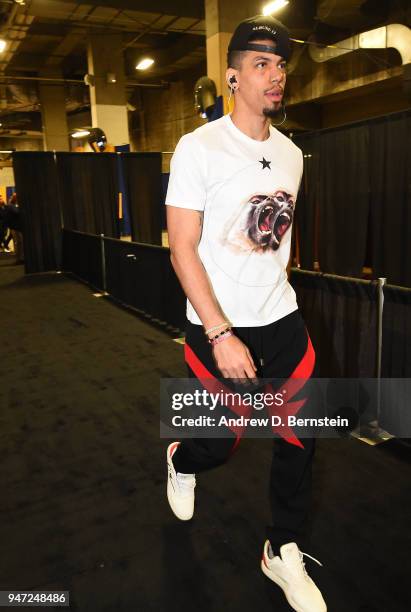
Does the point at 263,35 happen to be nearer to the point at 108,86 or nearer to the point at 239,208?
the point at 239,208

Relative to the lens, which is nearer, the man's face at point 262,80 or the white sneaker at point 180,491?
the man's face at point 262,80

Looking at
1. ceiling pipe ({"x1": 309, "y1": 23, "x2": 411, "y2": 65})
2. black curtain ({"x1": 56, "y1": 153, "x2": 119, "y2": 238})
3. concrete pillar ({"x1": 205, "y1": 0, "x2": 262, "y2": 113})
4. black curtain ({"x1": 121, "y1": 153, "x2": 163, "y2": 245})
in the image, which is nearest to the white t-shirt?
concrete pillar ({"x1": 205, "y1": 0, "x2": 262, "y2": 113})

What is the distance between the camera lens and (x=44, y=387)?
139 inches

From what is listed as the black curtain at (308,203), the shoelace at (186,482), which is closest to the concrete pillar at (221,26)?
the black curtain at (308,203)

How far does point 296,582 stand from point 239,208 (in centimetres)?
113

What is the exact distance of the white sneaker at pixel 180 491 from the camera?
1861mm

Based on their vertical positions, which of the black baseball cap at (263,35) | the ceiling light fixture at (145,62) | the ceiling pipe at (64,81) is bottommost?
the black baseball cap at (263,35)

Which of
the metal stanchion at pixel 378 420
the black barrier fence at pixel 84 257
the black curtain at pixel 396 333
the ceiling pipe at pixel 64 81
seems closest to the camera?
the black curtain at pixel 396 333

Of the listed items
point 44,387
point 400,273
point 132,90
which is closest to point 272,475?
point 44,387

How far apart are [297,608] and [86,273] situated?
7037 millimetres

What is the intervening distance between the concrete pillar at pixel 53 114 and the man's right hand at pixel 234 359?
51.7 ft

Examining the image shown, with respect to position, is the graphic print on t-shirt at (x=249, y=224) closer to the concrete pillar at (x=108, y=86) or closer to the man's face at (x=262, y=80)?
the man's face at (x=262, y=80)

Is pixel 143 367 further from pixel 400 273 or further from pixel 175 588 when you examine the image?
pixel 400 273

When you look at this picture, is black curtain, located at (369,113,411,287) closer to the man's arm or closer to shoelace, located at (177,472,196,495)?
shoelace, located at (177,472,196,495)
